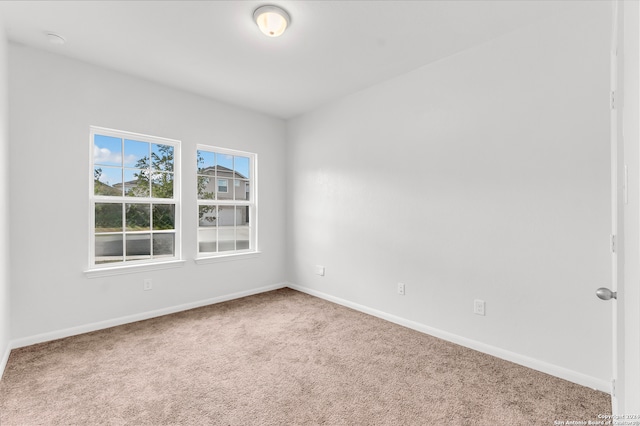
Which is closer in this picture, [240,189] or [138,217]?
[138,217]

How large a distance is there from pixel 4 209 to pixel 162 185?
140cm

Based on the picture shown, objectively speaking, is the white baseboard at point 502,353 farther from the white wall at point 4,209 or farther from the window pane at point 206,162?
the white wall at point 4,209

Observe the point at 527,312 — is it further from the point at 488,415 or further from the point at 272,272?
the point at 272,272

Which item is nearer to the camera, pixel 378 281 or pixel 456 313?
pixel 456 313

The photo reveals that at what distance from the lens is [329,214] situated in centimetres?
409

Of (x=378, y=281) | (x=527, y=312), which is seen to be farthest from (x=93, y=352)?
(x=527, y=312)

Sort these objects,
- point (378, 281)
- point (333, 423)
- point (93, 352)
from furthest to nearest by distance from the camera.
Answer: point (378, 281)
point (93, 352)
point (333, 423)

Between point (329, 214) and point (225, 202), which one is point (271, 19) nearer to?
point (329, 214)

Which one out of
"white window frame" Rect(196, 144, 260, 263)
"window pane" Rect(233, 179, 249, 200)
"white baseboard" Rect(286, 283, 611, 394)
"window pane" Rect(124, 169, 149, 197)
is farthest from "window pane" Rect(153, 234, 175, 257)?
"white baseboard" Rect(286, 283, 611, 394)

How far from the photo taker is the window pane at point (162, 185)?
3.59 metres

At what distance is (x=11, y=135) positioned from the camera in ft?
8.70

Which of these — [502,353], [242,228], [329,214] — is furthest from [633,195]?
[242,228]

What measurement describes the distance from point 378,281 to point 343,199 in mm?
1115

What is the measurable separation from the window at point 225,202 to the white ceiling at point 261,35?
109 cm
